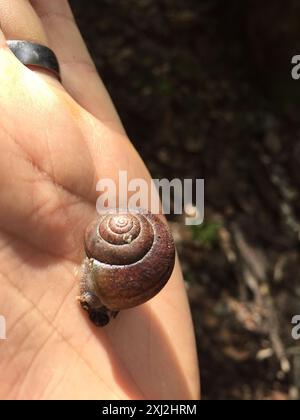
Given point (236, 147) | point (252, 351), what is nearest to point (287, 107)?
point (236, 147)

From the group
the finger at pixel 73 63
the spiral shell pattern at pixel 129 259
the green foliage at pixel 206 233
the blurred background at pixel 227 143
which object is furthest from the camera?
the green foliage at pixel 206 233

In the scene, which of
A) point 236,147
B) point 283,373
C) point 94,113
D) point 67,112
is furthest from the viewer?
point 236,147

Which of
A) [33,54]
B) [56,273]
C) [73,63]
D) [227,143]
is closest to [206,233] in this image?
[227,143]

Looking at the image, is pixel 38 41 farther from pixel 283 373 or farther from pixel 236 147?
pixel 283 373

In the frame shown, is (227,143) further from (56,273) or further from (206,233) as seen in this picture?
(56,273)

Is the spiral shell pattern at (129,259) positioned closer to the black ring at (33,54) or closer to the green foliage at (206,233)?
the black ring at (33,54)

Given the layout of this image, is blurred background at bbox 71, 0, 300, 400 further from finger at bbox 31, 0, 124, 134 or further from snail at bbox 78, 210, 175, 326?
snail at bbox 78, 210, 175, 326

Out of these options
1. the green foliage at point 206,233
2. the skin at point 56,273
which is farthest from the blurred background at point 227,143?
the skin at point 56,273
